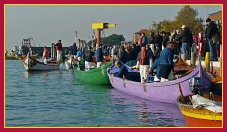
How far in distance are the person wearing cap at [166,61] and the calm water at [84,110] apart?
3.48ft

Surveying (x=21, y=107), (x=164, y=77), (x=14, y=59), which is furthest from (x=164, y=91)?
(x=14, y=59)

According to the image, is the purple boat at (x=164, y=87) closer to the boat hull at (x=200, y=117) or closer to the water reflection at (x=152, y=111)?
the water reflection at (x=152, y=111)

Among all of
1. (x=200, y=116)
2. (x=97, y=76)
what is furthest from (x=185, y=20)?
(x=200, y=116)

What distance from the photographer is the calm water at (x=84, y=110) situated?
48.6 feet

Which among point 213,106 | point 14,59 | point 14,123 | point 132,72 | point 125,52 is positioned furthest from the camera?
point 14,59

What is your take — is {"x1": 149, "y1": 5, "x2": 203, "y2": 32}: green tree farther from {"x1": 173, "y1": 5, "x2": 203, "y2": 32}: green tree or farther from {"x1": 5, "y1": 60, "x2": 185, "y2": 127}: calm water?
{"x1": 5, "y1": 60, "x2": 185, "y2": 127}: calm water

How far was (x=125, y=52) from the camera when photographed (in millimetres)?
27875

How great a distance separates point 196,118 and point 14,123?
17.6ft

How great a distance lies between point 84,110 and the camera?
17578 mm

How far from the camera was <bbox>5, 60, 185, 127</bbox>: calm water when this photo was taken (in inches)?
583

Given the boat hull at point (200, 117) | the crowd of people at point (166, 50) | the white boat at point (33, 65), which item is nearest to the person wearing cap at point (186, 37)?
the crowd of people at point (166, 50)

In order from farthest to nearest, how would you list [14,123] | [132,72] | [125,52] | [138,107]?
1. [125,52]
2. [132,72]
3. [138,107]
4. [14,123]

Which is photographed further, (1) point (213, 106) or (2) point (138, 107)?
(2) point (138, 107)

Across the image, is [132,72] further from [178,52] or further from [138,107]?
[138,107]
